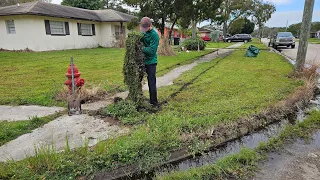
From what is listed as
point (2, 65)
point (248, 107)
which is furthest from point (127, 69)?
point (2, 65)

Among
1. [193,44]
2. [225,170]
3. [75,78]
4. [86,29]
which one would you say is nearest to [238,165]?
[225,170]

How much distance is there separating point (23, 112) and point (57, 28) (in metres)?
15.4

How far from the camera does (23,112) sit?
461cm

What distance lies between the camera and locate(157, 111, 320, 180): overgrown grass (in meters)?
2.58

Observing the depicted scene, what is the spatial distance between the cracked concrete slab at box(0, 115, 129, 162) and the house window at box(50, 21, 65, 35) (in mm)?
15601

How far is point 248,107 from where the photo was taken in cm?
465

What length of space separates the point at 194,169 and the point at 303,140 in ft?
6.71

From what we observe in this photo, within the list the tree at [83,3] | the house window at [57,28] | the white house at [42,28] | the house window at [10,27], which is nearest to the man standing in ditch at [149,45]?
the white house at [42,28]

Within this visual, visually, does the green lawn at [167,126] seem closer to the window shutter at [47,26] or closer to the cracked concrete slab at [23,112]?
the cracked concrete slab at [23,112]

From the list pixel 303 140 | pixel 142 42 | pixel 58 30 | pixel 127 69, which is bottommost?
pixel 303 140

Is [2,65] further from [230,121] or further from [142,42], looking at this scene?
[230,121]

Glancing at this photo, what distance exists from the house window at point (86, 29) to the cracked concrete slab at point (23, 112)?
54.9 feet

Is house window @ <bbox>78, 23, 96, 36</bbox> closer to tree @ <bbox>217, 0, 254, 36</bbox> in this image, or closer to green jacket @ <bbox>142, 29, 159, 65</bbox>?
green jacket @ <bbox>142, 29, 159, 65</bbox>

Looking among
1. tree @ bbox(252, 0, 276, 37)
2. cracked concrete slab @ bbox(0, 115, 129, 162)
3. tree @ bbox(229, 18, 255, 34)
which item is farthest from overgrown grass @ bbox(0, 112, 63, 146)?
tree @ bbox(229, 18, 255, 34)
